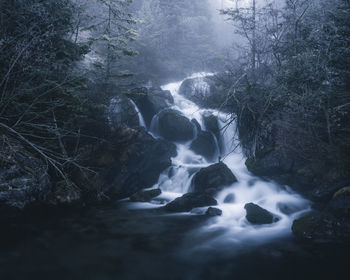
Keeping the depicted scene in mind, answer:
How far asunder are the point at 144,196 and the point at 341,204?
809cm

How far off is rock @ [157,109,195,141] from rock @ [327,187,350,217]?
1161 centimetres

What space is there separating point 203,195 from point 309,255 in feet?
17.3

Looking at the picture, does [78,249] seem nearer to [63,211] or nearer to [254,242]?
[63,211]

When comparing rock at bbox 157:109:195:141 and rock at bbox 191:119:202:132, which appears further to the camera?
rock at bbox 191:119:202:132

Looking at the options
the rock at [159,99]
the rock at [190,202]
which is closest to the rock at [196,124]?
the rock at [159,99]

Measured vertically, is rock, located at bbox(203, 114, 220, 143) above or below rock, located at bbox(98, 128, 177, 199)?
above

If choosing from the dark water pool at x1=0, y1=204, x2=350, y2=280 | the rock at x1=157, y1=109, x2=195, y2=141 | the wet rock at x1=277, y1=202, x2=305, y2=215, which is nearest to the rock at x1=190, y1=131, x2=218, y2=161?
the rock at x1=157, y1=109, x2=195, y2=141

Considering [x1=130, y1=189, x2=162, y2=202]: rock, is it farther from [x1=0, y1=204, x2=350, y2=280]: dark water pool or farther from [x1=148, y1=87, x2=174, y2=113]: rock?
[x1=148, y1=87, x2=174, y2=113]: rock

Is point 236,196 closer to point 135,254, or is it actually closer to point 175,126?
point 135,254

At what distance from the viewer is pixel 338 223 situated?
25.8 feet

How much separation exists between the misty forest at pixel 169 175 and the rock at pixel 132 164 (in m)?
0.07

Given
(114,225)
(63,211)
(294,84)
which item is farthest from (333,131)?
(63,211)

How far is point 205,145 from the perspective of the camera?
1859 cm

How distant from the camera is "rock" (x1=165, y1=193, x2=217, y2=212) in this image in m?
11.0
